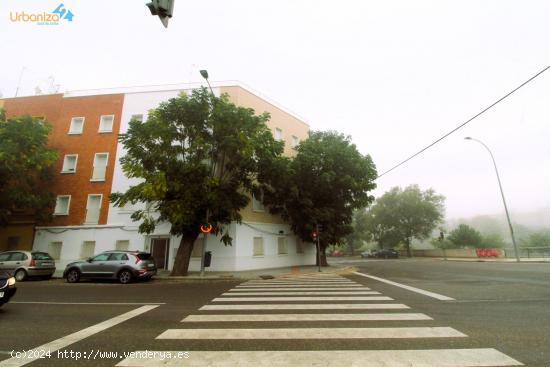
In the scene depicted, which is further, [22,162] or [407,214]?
[407,214]

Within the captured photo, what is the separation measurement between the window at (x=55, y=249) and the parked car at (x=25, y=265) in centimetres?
448

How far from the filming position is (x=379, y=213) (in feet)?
160

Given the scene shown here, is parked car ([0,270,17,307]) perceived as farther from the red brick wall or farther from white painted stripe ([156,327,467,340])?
the red brick wall

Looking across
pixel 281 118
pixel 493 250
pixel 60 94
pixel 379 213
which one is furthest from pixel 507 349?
pixel 379 213

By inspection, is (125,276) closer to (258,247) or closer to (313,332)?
(258,247)

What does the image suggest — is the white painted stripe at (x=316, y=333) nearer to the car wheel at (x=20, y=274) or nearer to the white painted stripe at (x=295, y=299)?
the white painted stripe at (x=295, y=299)

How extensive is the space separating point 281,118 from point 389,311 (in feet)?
70.3

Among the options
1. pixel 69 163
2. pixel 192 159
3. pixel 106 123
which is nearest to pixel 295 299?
pixel 192 159

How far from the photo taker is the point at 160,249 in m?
19.7

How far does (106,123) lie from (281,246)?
17.7 m

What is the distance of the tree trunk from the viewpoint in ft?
50.1

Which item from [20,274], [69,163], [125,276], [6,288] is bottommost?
[125,276]

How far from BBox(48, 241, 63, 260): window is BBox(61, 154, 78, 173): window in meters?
5.52

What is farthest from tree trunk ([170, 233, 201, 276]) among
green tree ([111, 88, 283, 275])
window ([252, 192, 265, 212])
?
window ([252, 192, 265, 212])
